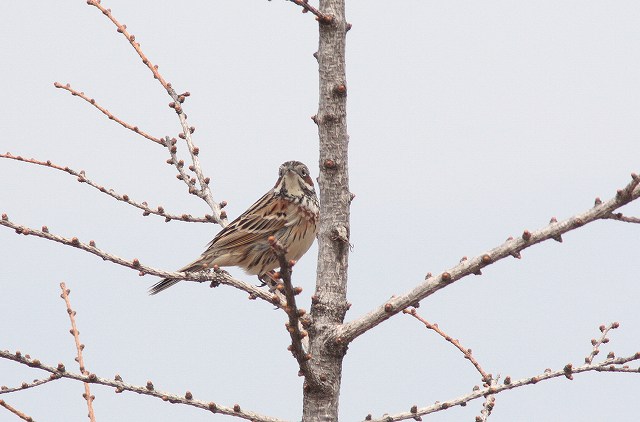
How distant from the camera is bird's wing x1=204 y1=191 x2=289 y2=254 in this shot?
8977 millimetres

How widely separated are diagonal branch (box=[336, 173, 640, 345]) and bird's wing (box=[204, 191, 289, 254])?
4552 mm

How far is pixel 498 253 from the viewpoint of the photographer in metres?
4.02

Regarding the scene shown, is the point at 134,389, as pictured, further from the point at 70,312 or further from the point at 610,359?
the point at 610,359

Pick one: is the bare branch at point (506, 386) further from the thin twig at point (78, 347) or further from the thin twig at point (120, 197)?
the thin twig at point (120, 197)

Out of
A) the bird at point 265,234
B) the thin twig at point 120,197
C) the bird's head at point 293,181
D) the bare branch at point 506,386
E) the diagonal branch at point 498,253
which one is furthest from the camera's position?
the bird's head at point 293,181

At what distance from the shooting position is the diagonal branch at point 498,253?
3.85 meters

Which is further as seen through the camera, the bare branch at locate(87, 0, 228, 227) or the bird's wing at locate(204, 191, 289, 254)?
the bird's wing at locate(204, 191, 289, 254)

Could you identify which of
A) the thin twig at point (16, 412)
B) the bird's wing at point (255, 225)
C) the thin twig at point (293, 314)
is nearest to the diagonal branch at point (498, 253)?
the thin twig at point (293, 314)

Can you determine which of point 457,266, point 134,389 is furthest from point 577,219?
point 134,389

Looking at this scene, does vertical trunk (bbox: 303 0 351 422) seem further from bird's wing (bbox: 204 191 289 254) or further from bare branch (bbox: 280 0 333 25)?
bird's wing (bbox: 204 191 289 254)

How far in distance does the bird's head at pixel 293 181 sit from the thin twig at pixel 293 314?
5.04 metres

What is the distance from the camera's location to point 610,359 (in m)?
4.85

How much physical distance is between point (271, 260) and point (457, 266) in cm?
470

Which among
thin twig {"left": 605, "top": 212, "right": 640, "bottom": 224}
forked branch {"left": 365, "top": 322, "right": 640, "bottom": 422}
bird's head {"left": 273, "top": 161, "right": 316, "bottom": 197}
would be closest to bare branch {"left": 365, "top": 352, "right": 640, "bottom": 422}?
forked branch {"left": 365, "top": 322, "right": 640, "bottom": 422}
